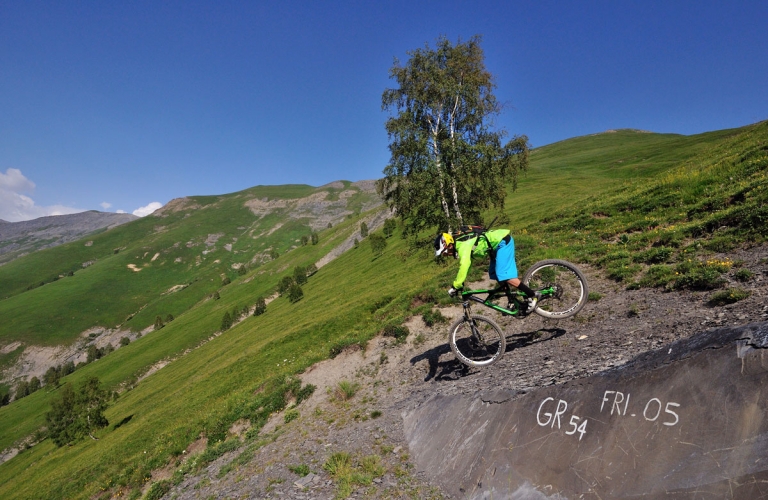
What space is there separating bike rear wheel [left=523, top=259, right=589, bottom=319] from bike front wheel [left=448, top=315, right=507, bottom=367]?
1.62 meters

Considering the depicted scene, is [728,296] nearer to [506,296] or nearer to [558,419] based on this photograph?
[506,296]

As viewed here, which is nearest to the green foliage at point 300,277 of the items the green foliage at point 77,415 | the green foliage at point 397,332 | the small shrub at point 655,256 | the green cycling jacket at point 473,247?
the green foliage at point 77,415

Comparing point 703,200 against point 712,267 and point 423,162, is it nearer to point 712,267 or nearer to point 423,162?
point 712,267

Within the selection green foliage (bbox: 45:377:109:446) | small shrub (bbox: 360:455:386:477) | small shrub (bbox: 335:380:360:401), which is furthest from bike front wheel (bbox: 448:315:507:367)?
green foliage (bbox: 45:377:109:446)

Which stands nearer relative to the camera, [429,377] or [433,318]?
[429,377]

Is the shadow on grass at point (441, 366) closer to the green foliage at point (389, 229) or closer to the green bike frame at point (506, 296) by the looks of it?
the green bike frame at point (506, 296)

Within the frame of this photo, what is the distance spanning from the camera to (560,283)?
1027 centimetres

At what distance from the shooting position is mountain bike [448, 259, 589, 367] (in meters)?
10.1

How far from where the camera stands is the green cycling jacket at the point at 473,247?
30.6 ft

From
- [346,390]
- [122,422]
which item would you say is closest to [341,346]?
[346,390]

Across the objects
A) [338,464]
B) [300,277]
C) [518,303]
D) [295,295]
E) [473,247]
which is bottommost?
[295,295]

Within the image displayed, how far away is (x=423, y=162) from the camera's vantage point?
2467cm

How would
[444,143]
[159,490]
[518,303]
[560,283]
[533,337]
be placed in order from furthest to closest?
1. [444,143]
2. [159,490]
3. [533,337]
4. [560,283]
5. [518,303]

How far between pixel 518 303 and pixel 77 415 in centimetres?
7239
